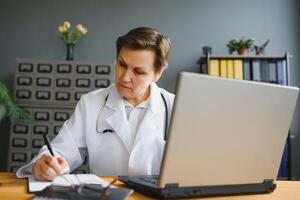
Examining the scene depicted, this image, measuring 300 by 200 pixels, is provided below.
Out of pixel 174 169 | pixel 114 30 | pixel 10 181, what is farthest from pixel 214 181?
pixel 114 30

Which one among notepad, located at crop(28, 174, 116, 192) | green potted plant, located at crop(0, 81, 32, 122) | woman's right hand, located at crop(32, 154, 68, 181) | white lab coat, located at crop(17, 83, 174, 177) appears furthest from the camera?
green potted plant, located at crop(0, 81, 32, 122)

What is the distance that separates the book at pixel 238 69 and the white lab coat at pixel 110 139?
167 centimetres

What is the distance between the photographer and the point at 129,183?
2.75ft

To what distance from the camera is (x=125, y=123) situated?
1219 millimetres

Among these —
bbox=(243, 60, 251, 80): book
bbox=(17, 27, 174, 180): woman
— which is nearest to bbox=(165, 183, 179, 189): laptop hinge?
bbox=(17, 27, 174, 180): woman

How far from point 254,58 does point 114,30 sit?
144 centimetres

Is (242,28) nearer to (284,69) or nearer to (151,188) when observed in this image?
(284,69)

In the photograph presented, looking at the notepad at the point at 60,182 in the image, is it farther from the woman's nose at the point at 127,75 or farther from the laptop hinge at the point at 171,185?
the woman's nose at the point at 127,75

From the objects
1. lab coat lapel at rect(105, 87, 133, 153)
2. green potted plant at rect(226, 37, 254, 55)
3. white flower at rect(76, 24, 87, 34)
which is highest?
white flower at rect(76, 24, 87, 34)

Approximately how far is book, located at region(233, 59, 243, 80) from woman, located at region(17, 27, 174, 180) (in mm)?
1649

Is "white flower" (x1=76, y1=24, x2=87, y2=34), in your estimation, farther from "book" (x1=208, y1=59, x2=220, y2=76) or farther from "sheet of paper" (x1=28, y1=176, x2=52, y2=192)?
"sheet of paper" (x1=28, y1=176, x2=52, y2=192)

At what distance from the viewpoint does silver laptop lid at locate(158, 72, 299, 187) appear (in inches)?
25.6

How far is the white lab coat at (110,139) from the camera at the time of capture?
1.17 meters

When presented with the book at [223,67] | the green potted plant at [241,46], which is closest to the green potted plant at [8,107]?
the book at [223,67]
